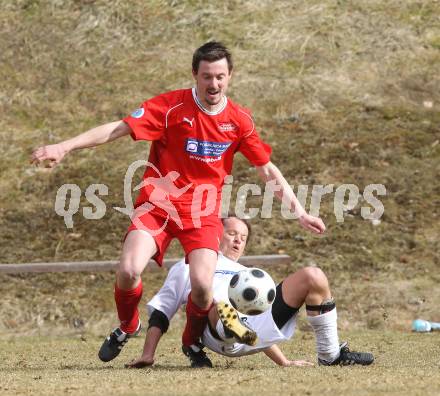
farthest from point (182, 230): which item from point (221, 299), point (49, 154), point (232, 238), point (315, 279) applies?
point (49, 154)

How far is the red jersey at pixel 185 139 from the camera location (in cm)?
680

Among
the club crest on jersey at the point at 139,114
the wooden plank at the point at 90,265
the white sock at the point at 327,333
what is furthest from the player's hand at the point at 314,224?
the wooden plank at the point at 90,265

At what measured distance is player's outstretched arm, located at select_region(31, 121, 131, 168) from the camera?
609cm

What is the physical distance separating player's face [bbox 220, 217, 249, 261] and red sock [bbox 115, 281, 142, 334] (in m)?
0.82

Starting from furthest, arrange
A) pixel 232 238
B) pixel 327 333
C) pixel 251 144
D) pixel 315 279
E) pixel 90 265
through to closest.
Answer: pixel 90 265 → pixel 232 238 → pixel 251 144 → pixel 327 333 → pixel 315 279

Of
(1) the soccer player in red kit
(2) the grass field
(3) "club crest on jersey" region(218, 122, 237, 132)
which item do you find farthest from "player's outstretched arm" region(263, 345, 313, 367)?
(3) "club crest on jersey" region(218, 122, 237, 132)

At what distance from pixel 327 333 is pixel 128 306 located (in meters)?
1.37

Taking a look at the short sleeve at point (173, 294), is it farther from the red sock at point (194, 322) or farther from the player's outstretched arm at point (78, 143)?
the player's outstretched arm at point (78, 143)

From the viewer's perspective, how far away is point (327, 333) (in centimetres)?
639

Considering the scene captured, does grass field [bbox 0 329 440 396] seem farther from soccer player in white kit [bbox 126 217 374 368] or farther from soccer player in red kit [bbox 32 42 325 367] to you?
soccer player in red kit [bbox 32 42 325 367]

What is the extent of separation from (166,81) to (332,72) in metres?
3.01

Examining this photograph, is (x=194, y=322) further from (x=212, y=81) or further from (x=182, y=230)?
(x=212, y=81)

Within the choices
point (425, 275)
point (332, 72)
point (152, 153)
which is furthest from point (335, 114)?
point (152, 153)

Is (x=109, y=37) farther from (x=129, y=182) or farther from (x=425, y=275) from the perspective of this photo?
(x=425, y=275)
